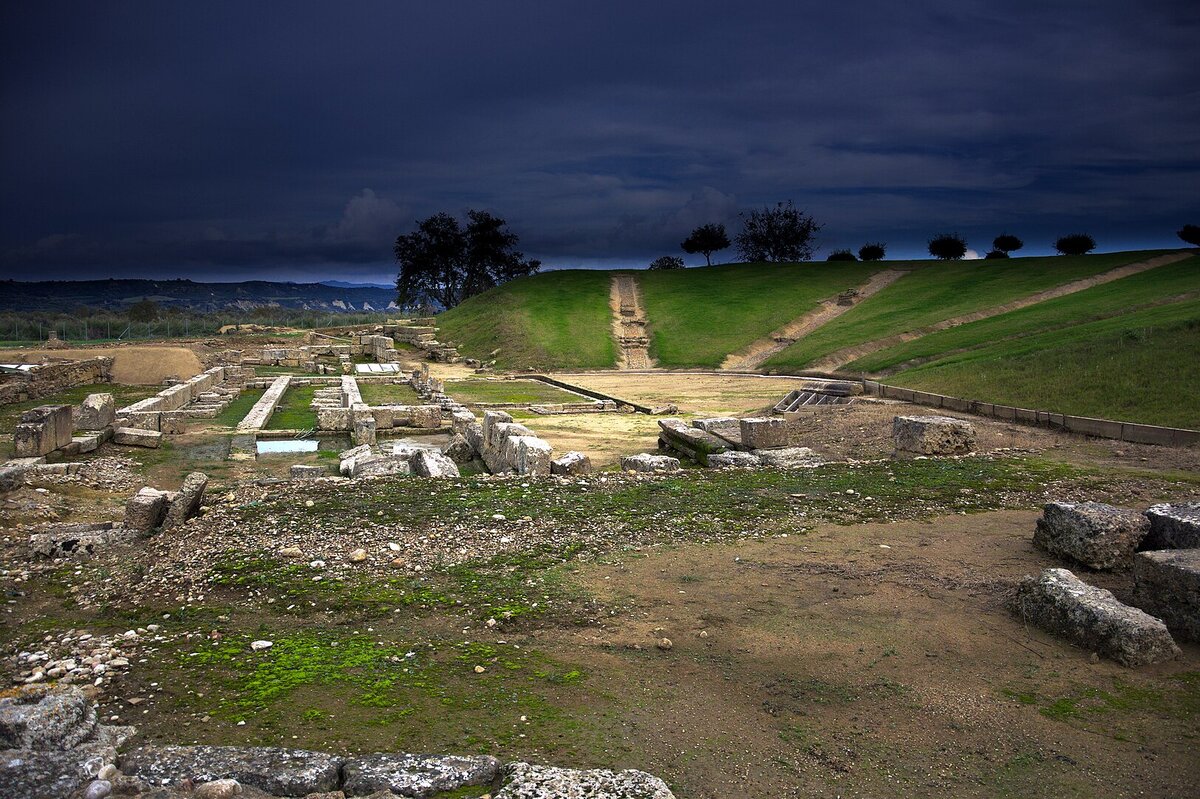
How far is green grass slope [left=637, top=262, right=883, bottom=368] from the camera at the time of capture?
154 feet

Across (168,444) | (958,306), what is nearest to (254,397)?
(168,444)

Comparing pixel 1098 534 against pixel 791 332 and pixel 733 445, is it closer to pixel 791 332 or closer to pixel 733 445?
pixel 733 445

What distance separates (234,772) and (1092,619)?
580 centimetres

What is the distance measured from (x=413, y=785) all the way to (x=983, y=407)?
19129 millimetres

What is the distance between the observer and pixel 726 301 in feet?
184

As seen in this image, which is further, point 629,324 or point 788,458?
point 629,324

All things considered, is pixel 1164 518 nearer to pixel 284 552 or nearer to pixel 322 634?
pixel 322 634

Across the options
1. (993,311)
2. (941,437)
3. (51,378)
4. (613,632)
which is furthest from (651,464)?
(993,311)

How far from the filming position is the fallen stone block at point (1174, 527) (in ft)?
23.4

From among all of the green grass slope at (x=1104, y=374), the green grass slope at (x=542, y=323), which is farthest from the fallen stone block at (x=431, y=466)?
the green grass slope at (x=542, y=323)

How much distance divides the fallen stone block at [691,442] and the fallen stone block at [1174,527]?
844 centimetres

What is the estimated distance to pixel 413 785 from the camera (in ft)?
14.0

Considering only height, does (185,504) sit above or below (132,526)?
above

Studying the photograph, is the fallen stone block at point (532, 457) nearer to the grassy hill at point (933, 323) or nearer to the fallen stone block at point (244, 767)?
the fallen stone block at point (244, 767)
